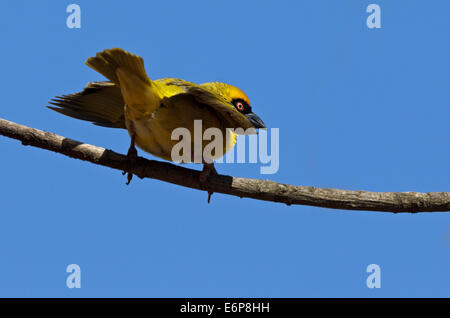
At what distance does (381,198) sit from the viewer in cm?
457

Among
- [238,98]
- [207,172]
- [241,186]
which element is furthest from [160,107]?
[238,98]

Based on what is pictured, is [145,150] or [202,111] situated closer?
[202,111]

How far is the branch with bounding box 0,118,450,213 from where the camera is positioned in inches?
181

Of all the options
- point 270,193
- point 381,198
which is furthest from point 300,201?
point 381,198

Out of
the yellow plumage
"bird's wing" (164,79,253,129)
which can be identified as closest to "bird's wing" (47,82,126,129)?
the yellow plumage

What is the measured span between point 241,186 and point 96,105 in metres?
2.14

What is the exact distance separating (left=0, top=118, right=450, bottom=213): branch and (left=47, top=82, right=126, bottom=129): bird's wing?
1043 mm

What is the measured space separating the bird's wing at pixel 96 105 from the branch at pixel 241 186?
1.04 m

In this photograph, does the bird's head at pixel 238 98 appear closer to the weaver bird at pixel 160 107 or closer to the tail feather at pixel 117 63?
the weaver bird at pixel 160 107

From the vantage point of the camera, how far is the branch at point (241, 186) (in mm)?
4594

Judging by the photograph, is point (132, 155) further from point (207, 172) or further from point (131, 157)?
point (207, 172)

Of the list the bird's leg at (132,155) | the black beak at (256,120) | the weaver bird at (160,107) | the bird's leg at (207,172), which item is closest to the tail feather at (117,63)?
the weaver bird at (160,107)
